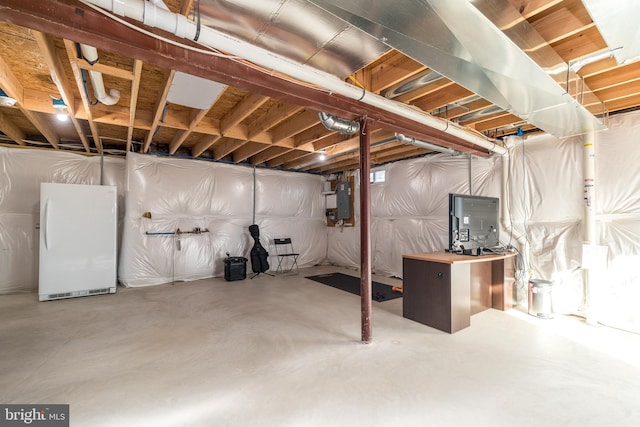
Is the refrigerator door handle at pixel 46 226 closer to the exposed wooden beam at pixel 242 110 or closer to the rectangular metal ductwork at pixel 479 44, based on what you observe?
the exposed wooden beam at pixel 242 110

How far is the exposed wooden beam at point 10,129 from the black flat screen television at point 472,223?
574cm

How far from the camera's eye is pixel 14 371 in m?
2.16

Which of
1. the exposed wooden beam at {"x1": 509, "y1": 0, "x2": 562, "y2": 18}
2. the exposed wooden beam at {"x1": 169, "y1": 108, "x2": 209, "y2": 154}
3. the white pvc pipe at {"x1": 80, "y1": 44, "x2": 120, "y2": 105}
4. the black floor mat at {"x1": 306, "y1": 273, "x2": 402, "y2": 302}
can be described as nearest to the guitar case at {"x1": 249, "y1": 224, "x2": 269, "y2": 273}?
the black floor mat at {"x1": 306, "y1": 273, "x2": 402, "y2": 302}

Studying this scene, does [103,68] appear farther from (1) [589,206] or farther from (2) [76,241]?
(1) [589,206]

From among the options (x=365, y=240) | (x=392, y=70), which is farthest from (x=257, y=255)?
(x=392, y=70)

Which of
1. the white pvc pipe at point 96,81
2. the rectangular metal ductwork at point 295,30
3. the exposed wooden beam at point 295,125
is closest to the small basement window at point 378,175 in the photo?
the exposed wooden beam at point 295,125

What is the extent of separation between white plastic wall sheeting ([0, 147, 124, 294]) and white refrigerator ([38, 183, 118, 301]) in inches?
7.9

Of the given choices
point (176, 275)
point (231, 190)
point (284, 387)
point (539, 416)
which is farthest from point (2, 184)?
point (539, 416)

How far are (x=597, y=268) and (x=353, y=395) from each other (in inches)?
129

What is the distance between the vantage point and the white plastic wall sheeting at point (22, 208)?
4406 mm

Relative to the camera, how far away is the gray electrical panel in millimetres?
6430

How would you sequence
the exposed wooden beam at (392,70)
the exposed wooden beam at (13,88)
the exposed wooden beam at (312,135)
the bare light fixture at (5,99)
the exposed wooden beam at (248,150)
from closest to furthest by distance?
the exposed wooden beam at (392,70)
the exposed wooden beam at (13,88)
the bare light fixture at (5,99)
the exposed wooden beam at (312,135)
the exposed wooden beam at (248,150)
